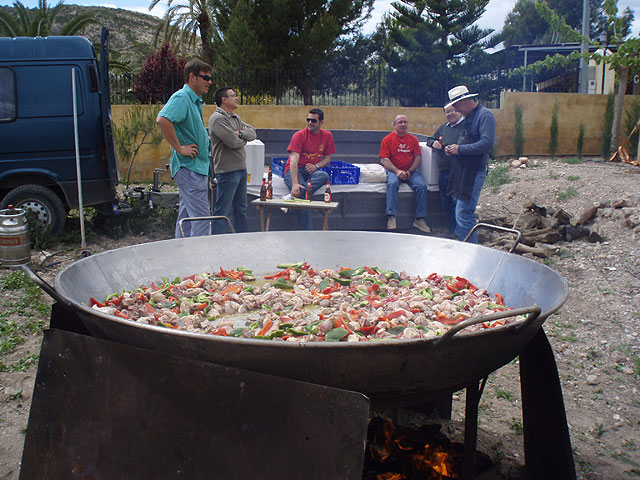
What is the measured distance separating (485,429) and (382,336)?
1414mm

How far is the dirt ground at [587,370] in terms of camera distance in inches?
116

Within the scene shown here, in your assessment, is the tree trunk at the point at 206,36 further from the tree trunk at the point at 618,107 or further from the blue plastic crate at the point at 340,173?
the blue plastic crate at the point at 340,173

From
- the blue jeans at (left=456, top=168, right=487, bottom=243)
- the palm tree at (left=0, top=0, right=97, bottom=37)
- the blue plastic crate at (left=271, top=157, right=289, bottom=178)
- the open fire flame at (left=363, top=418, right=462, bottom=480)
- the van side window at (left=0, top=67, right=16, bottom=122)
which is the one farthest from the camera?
the palm tree at (left=0, top=0, right=97, bottom=37)

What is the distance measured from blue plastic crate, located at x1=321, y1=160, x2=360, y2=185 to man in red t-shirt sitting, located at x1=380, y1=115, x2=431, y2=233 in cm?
44

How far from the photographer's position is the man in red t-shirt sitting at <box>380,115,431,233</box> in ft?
24.2

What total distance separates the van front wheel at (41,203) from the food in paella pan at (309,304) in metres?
4.97

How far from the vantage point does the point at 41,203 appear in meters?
7.10

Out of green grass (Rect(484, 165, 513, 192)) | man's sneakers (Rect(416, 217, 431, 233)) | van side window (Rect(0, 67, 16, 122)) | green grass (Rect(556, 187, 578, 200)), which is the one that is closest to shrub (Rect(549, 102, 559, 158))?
green grass (Rect(484, 165, 513, 192))

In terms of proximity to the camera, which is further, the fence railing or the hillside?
the hillside

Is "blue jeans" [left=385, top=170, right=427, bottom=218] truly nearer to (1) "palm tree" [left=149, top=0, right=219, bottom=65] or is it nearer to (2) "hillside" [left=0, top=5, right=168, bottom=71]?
(1) "palm tree" [left=149, top=0, right=219, bottom=65]

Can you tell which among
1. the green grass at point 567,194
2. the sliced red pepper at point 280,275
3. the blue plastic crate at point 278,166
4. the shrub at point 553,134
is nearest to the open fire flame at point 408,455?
the sliced red pepper at point 280,275

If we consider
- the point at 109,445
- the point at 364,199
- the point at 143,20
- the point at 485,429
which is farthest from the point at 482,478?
the point at 143,20

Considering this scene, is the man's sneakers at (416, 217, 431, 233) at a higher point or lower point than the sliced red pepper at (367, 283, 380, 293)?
lower

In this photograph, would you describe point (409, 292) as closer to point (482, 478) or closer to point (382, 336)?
point (382, 336)
